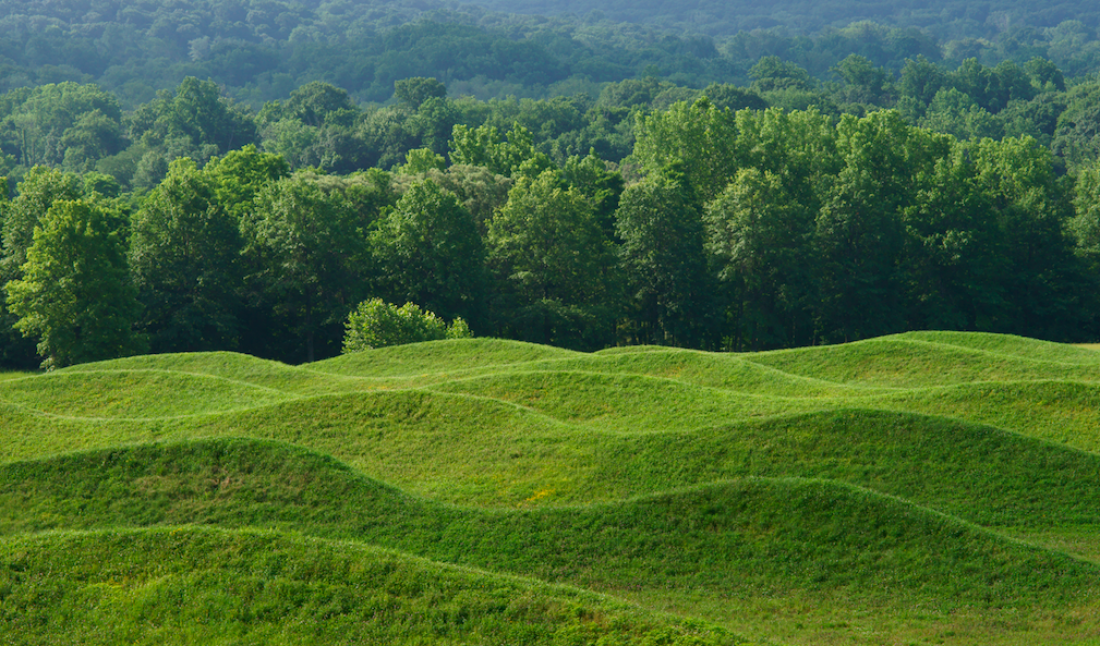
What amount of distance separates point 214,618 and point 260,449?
840 cm

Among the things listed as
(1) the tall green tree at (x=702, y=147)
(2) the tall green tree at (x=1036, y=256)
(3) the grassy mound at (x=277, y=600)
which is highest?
(1) the tall green tree at (x=702, y=147)

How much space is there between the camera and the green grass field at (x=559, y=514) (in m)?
16.0

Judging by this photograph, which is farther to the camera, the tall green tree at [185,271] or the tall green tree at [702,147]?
the tall green tree at [702,147]

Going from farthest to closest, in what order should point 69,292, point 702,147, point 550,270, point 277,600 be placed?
point 702,147 → point 550,270 → point 69,292 → point 277,600

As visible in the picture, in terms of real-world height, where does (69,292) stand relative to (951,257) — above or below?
above

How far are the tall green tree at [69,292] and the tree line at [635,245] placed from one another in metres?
0.32

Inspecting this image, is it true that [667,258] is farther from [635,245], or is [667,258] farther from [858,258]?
[858,258]

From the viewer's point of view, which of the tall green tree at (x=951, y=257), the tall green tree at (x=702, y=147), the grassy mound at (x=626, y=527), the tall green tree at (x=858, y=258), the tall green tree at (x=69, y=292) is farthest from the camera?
the tall green tree at (x=702, y=147)

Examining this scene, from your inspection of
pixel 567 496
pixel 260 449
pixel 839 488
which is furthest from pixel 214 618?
pixel 839 488

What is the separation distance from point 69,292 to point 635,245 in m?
35.0

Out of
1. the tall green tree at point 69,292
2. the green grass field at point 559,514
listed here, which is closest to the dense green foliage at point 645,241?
the tall green tree at point 69,292

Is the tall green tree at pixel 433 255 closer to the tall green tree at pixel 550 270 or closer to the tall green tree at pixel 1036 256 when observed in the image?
the tall green tree at pixel 550 270

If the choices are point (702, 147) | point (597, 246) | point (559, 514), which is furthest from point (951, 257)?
point (559, 514)

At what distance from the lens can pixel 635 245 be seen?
6531 centimetres
